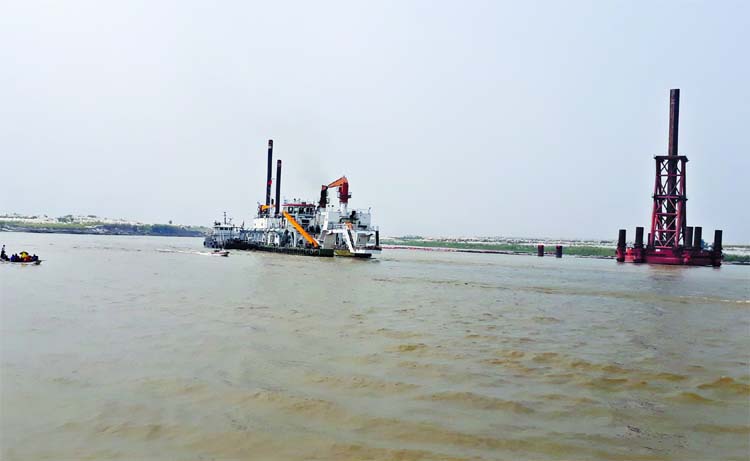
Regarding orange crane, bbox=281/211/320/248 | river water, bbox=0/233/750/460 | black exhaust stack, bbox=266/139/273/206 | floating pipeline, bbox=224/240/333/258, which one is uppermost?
black exhaust stack, bbox=266/139/273/206

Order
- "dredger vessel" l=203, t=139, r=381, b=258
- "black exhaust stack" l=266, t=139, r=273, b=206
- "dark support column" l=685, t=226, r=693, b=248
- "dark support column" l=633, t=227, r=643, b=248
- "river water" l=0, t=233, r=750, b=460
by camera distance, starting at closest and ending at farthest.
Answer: "river water" l=0, t=233, r=750, b=460, "dredger vessel" l=203, t=139, r=381, b=258, "dark support column" l=685, t=226, r=693, b=248, "dark support column" l=633, t=227, r=643, b=248, "black exhaust stack" l=266, t=139, r=273, b=206

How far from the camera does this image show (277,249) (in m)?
72.4

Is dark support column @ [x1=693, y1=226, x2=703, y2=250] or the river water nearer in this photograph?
the river water

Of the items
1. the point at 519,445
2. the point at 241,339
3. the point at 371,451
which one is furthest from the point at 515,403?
the point at 241,339

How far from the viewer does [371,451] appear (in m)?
6.52

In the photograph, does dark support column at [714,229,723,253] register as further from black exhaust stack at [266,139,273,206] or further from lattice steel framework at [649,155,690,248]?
black exhaust stack at [266,139,273,206]

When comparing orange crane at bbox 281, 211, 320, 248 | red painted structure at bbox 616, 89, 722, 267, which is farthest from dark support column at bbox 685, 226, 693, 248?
orange crane at bbox 281, 211, 320, 248

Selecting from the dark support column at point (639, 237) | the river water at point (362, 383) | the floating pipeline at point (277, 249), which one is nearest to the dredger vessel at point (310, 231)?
the floating pipeline at point (277, 249)

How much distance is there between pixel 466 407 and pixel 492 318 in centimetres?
1015

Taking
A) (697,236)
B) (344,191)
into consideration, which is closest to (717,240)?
(697,236)

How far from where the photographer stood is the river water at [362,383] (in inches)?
265

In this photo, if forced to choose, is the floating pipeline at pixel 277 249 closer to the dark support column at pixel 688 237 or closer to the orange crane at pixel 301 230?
the orange crane at pixel 301 230

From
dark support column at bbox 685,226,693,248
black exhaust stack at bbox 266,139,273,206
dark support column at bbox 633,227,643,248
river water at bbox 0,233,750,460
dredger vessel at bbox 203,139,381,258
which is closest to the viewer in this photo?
river water at bbox 0,233,750,460

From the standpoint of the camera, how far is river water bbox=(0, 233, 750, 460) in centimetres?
673
